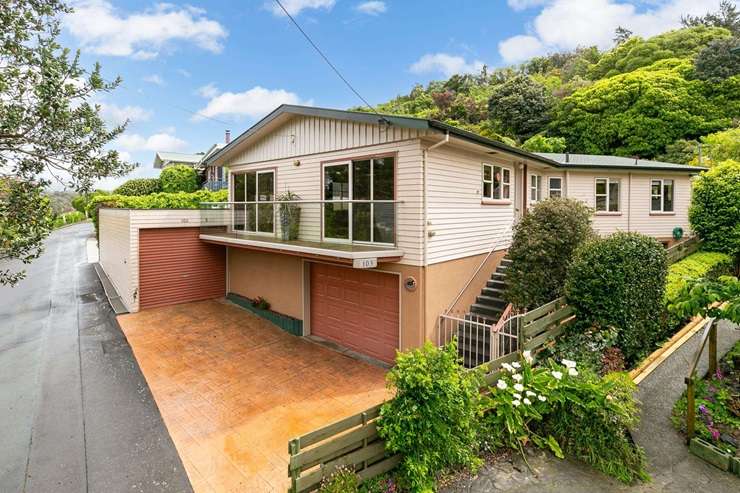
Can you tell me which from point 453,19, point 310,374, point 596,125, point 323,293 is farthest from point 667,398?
point 596,125

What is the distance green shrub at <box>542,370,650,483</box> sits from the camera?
5246mm

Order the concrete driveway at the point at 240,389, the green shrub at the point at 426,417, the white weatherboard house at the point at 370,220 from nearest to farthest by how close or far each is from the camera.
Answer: the green shrub at the point at 426,417, the concrete driveway at the point at 240,389, the white weatherboard house at the point at 370,220

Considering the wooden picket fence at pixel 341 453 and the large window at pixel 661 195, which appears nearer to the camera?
the wooden picket fence at pixel 341 453

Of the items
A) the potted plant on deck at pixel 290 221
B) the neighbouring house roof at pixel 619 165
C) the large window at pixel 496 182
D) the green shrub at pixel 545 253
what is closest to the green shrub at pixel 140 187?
the potted plant on deck at pixel 290 221

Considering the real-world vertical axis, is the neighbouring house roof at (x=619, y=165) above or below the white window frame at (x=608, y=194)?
above

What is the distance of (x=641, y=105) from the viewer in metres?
28.4

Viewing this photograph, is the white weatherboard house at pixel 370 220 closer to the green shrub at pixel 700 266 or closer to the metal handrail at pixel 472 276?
the metal handrail at pixel 472 276

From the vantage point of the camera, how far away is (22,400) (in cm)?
766

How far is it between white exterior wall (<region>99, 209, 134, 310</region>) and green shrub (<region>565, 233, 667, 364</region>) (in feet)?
45.2

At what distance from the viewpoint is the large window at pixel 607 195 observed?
15.8m

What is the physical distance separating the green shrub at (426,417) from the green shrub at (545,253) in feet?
16.6

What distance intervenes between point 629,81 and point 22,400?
Answer: 39342 mm

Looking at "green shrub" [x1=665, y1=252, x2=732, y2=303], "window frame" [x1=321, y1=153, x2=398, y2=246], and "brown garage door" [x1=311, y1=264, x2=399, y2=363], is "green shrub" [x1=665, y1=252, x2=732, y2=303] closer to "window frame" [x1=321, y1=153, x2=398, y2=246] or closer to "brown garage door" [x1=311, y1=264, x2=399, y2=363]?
"brown garage door" [x1=311, y1=264, x2=399, y2=363]

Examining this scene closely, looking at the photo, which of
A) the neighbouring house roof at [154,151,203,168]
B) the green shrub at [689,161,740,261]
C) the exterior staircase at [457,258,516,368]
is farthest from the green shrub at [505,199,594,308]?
the neighbouring house roof at [154,151,203,168]
